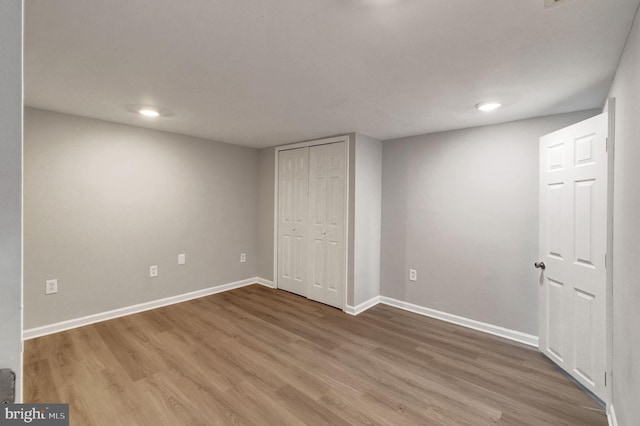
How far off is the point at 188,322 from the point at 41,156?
7.28 ft

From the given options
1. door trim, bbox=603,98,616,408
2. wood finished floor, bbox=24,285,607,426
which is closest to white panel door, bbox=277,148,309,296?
wood finished floor, bbox=24,285,607,426

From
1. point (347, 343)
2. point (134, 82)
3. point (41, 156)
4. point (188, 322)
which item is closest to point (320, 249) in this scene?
point (347, 343)

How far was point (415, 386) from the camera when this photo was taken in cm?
216

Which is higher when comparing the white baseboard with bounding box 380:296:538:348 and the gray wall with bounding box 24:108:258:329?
the gray wall with bounding box 24:108:258:329

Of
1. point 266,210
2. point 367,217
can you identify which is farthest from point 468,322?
point 266,210

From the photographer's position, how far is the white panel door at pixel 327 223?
3.68m

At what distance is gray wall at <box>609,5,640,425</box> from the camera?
130cm

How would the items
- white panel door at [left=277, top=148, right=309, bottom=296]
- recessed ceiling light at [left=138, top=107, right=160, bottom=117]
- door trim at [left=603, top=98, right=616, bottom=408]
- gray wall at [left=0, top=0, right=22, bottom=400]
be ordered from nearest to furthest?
gray wall at [left=0, top=0, right=22, bottom=400], door trim at [left=603, top=98, right=616, bottom=408], recessed ceiling light at [left=138, top=107, right=160, bottom=117], white panel door at [left=277, top=148, right=309, bottom=296]

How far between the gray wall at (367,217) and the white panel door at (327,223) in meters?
0.18

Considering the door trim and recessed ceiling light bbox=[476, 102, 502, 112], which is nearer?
the door trim

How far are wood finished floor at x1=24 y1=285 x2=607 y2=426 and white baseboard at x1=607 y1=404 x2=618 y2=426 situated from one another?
56 mm

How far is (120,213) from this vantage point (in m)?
3.35

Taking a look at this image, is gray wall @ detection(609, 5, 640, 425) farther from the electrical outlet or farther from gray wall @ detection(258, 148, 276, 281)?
the electrical outlet

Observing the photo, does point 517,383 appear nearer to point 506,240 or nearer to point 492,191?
point 506,240
